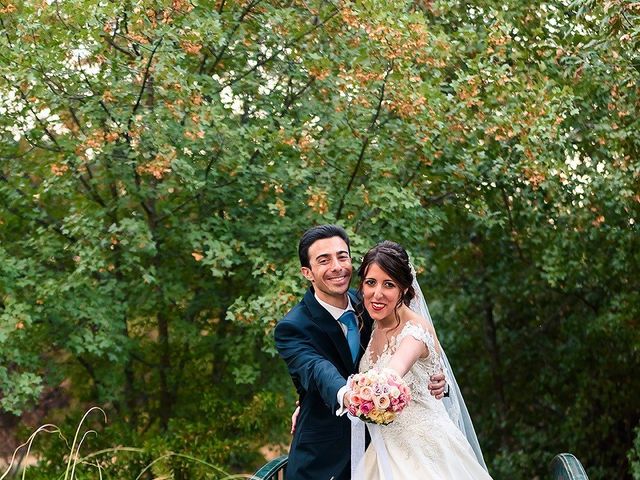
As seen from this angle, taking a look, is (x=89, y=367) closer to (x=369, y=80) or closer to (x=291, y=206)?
(x=291, y=206)

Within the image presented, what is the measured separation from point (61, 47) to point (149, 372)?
3.38 m

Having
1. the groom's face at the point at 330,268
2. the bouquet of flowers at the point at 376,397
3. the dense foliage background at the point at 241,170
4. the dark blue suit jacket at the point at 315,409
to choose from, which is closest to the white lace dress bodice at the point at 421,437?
the dark blue suit jacket at the point at 315,409

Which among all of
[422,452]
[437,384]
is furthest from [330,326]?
[422,452]

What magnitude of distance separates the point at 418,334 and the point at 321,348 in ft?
1.15

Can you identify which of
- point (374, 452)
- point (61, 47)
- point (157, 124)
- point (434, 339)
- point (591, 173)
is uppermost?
point (61, 47)

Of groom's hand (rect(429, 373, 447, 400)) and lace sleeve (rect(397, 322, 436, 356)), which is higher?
lace sleeve (rect(397, 322, 436, 356))

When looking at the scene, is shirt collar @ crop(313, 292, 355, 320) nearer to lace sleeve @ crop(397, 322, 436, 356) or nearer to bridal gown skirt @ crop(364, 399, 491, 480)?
lace sleeve @ crop(397, 322, 436, 356)

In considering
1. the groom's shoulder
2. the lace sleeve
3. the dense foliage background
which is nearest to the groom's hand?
the lace sleeve

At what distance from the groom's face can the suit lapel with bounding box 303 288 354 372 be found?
2.0 inches

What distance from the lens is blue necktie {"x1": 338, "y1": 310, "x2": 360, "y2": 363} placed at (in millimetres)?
4006

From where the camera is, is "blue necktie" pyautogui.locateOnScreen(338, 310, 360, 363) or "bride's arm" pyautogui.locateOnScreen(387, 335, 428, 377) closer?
"bride's arm" pyautogui.locateOnScreen(387, 335, 428, 377)

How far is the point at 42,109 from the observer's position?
24.4ft

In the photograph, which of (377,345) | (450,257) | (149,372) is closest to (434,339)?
(377,345)

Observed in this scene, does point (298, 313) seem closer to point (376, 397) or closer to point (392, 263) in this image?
point (392, 263)
